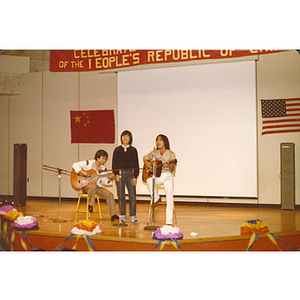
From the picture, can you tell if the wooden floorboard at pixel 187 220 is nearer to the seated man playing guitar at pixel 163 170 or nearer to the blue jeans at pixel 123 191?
the blue jeans at pixel 123 191

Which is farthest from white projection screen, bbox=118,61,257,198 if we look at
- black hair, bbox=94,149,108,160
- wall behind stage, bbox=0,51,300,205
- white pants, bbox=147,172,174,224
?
white pants, bbox=147,172,174,224

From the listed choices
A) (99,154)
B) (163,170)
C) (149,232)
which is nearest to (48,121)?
(99,154)

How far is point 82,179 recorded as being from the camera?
180 inches

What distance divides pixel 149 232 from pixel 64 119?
207 cm

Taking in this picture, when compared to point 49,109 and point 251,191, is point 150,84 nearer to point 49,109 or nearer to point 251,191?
point 49,109

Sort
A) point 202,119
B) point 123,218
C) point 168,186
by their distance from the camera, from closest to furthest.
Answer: point 168,186, point 123,218, point 202,119

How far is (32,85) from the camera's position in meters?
5.08

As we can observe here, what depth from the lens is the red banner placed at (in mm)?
4480

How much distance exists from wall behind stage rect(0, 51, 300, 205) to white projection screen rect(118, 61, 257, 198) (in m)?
0.27

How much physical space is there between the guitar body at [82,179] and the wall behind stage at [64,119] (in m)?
0.31

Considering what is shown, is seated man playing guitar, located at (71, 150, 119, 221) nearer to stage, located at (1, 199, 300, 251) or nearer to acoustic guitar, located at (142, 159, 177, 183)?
stage, located at (1, 199, 300, 251)

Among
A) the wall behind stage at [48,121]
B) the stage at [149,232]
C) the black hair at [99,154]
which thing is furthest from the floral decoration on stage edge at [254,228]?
the wall behind stage at [48,121]

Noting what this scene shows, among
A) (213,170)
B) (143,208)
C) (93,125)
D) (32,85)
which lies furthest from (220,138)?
(32,85)

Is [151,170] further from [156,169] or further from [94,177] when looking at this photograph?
[94,177]
